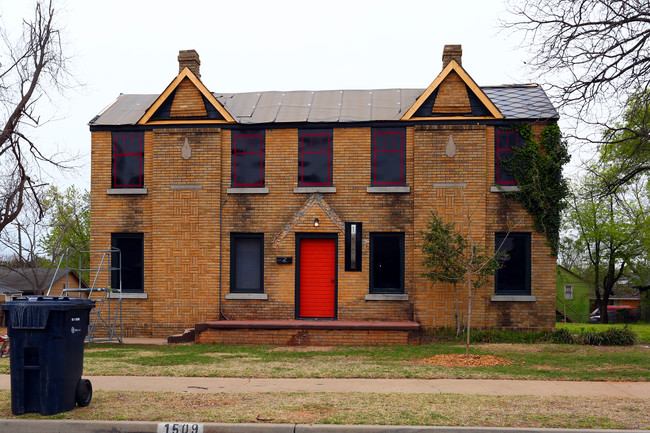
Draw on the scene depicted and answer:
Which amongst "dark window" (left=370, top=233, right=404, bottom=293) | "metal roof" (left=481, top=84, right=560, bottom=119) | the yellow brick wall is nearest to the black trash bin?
the yellow brick wall

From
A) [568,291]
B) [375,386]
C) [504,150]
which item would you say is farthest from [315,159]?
[568,291]

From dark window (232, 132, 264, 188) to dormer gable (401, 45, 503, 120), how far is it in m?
4.15

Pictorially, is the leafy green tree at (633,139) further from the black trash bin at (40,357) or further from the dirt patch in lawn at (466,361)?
the black trash bin at (40,357)

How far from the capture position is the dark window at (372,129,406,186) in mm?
18203

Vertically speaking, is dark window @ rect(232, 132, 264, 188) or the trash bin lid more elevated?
dark window @ rect(232, 132, 264, 188)

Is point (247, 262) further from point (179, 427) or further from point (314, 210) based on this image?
point (179, 427)

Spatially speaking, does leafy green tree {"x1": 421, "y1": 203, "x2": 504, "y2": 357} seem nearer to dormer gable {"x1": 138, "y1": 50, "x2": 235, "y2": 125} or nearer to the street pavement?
the street pavement

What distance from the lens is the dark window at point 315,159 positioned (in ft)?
60.3

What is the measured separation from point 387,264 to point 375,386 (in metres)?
7.88

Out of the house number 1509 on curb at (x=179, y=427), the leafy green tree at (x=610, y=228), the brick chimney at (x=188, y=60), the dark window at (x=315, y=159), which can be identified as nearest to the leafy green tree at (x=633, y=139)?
the dark window at (x=315, y=159)

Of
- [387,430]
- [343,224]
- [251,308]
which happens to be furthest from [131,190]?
[387,430]

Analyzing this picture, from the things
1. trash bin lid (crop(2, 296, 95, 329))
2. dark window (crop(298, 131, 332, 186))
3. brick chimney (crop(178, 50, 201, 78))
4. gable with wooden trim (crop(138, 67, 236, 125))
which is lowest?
trash bin lid (crop(2, 296, 95, 329))

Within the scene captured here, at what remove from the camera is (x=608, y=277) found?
4162 centimetres

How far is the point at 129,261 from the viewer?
18906mm
